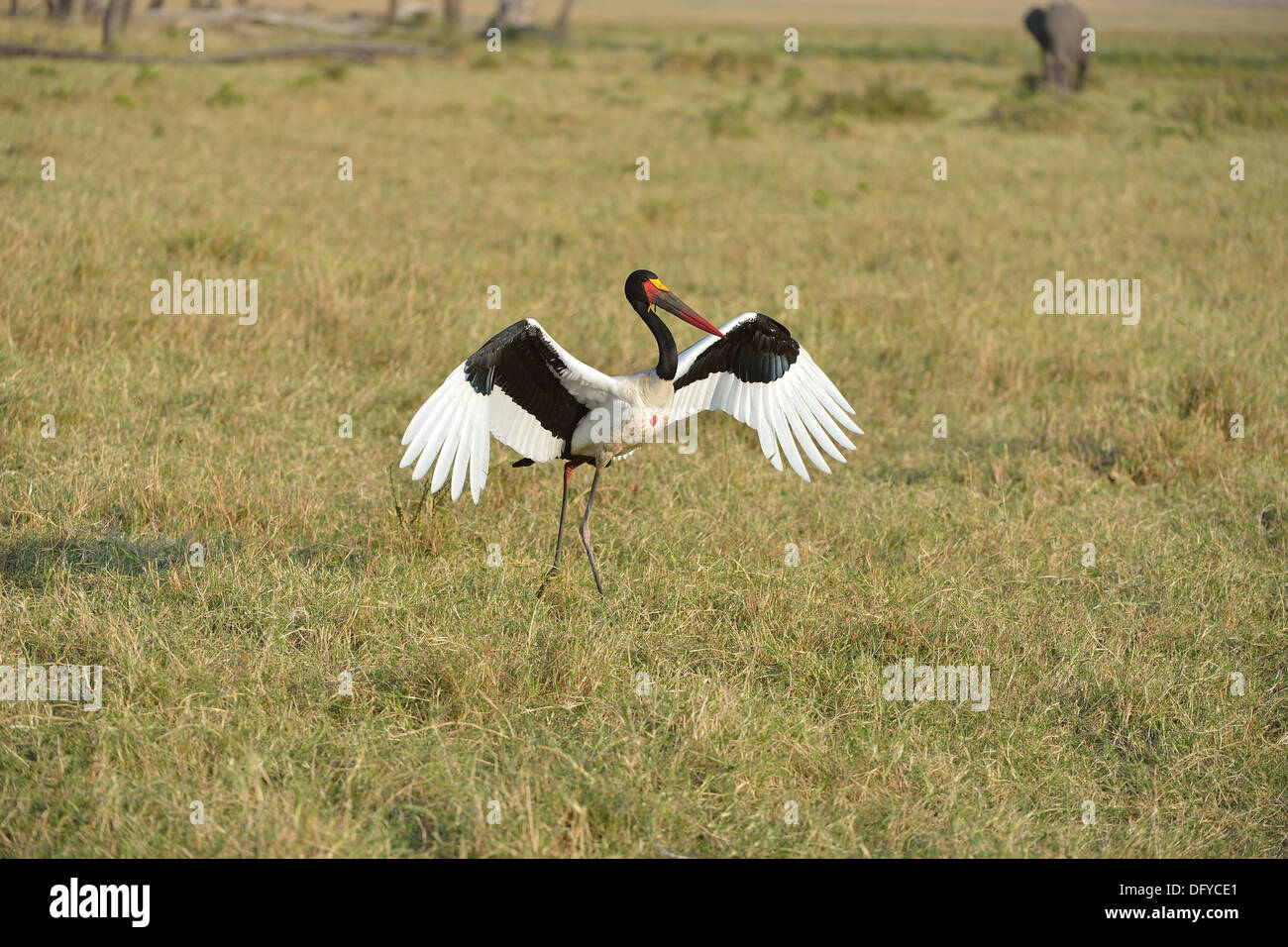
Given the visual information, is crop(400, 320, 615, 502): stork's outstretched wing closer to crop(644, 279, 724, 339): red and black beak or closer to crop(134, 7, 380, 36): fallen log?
crop(644, 279, 724, 339): red and black beak

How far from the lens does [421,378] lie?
695cm

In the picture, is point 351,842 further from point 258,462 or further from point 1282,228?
point 1282,228

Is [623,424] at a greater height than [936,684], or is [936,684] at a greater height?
[623,424]

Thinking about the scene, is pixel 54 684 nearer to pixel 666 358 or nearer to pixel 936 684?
pixel 666 358

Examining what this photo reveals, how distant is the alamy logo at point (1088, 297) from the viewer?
28.6ft

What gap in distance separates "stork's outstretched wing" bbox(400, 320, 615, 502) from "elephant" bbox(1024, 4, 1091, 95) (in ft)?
71.8

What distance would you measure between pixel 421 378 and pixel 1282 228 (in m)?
9.00

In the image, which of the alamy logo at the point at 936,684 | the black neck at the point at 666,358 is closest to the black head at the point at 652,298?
the black neck at the point at 666,358

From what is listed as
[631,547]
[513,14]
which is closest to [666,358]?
[631,547]

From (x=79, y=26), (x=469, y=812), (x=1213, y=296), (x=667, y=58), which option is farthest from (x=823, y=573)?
(x=79, y=26)

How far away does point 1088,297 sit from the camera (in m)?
9.24
